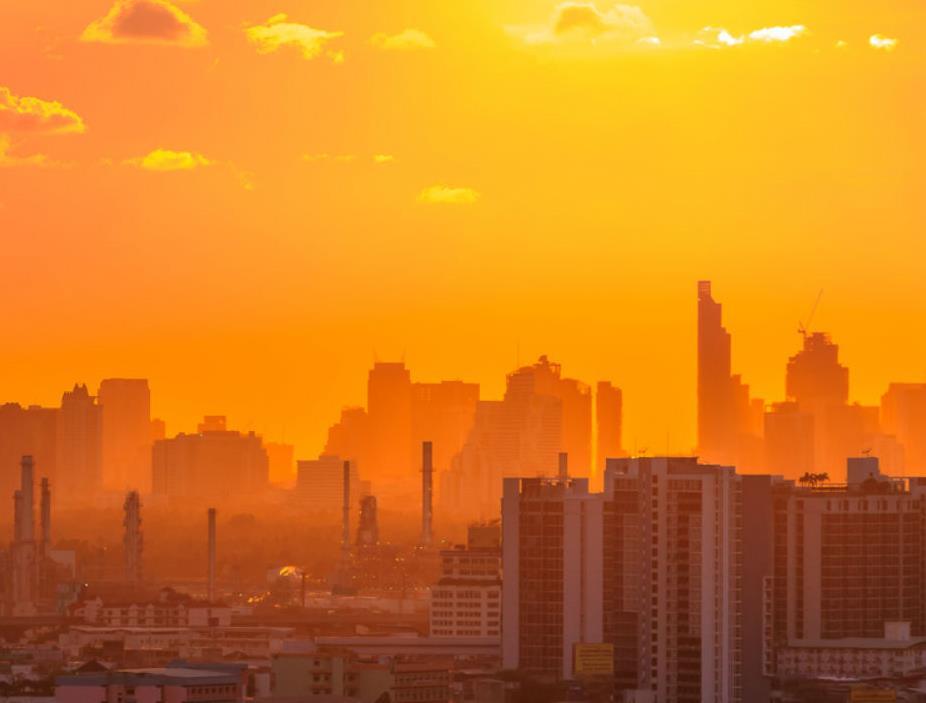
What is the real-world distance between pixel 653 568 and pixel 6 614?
45651 mm

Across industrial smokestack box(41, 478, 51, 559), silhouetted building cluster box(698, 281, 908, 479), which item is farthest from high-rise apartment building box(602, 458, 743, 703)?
silhouetted building cluster box(698, 281, 908, 479)

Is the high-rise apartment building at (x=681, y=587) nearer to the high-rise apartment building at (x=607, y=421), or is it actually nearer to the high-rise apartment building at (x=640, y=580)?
the high-rise apartment building at (x=640, y=580)

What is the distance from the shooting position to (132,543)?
11138 cm

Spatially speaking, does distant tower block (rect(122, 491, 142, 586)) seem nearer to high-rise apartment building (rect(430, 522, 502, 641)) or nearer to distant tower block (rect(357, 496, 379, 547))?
distant tower block (rect(357, 496, 379, 547))

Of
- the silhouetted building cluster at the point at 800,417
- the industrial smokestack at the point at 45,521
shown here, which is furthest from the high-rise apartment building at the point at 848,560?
the silhouetted building cluster at the point at 800,417

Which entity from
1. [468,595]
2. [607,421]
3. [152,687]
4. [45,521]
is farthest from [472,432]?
[152,687]

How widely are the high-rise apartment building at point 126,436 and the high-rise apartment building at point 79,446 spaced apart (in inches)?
164

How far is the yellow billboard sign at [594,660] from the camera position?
57.9 metres

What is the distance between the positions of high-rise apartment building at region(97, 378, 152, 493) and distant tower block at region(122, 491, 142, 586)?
65279mm

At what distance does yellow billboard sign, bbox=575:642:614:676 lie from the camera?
5788cm

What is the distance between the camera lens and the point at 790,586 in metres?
65.2

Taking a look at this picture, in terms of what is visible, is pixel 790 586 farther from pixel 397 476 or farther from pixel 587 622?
pixel 397 476

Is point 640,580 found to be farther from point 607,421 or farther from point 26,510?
point 607,421

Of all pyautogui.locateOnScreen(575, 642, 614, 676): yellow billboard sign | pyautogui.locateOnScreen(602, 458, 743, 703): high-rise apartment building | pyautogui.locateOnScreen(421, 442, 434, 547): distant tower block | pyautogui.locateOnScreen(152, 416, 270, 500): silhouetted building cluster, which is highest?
pyautogui.locateOnScreen(152, 416, 270, 500): silhouetted building cluster
